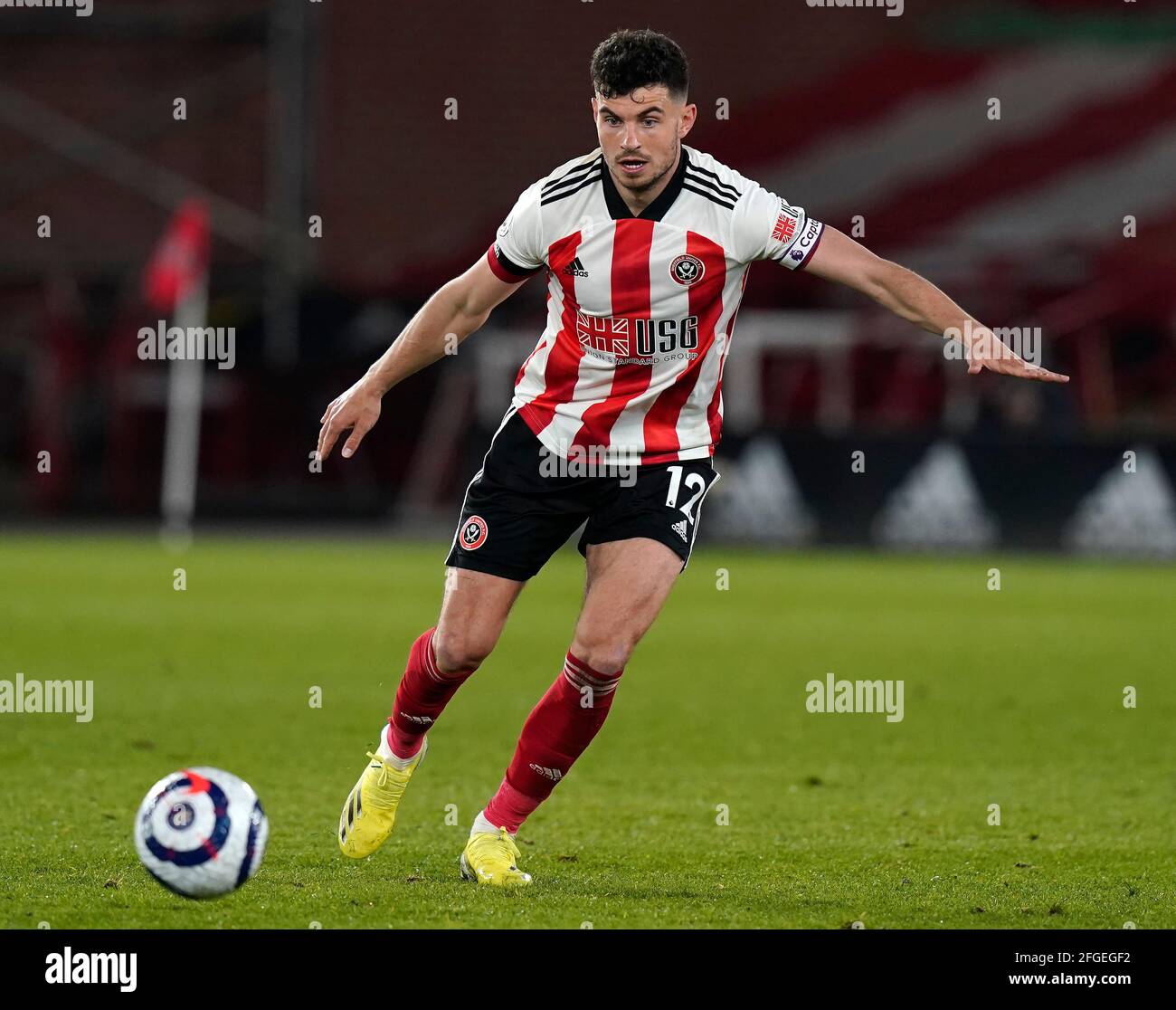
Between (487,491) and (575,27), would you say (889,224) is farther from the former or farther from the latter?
(487,491)

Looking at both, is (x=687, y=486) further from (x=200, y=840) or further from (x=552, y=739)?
(x=200, y=840)

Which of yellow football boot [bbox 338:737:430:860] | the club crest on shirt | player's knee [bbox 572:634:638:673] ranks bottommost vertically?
yellow football boot [bbox 338:737:430:860]

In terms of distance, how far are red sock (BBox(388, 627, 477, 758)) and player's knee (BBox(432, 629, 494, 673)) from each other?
0.09 ft

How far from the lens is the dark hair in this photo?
538 cm

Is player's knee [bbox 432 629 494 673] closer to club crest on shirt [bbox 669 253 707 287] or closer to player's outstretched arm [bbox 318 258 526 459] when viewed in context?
player's outstretched arm [bbox 318 258 526 459]

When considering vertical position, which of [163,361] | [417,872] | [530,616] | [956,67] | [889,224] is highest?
[956,67]

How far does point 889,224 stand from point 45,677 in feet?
55.9

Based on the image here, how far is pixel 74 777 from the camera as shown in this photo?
7246mm

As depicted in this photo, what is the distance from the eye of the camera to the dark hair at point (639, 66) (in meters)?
5.38

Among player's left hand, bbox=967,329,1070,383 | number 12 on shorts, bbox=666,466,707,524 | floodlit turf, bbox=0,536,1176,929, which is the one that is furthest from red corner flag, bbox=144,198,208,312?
player's left hand, bbox=967,329,1070,383

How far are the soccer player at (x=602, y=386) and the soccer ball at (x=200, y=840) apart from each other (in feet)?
2.68

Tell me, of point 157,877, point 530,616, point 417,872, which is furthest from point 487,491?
point 530,616

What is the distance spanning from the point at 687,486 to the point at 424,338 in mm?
910

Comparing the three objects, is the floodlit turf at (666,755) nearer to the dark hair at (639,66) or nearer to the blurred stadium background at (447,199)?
the dark hair at (639,66)
